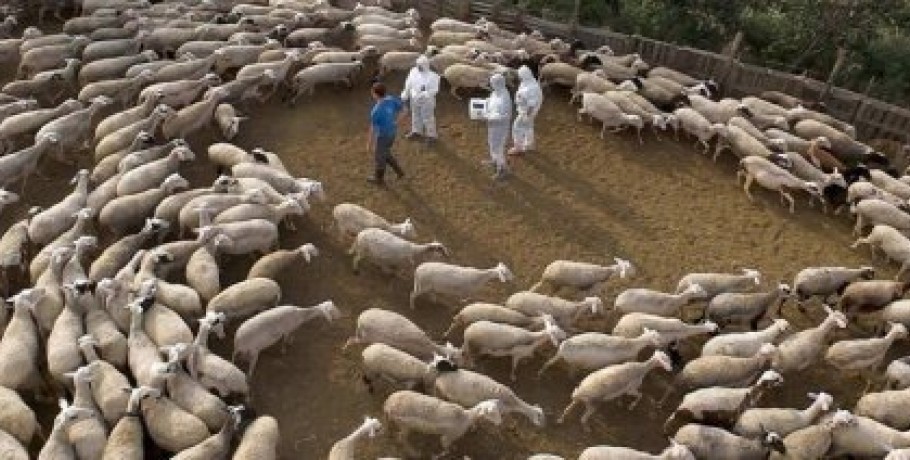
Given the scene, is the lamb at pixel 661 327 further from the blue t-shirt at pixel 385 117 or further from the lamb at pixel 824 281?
the blue t-shirt at pixel 385 117

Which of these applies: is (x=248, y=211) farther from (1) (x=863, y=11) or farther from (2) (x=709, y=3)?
(1) (x=863, y=11)

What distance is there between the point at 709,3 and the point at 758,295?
13243 mm

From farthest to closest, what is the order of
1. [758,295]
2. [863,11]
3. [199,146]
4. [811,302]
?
[863,11] < [199,146] < [811,302] < [758,295]

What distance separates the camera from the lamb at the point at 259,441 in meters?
10.9

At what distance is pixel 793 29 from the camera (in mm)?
23875

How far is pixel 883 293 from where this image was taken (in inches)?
572

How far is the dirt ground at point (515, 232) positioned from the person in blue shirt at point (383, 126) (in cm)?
49

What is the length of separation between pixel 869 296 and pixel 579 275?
15.4ft

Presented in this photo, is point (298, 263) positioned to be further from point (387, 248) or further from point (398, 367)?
point (398, 367)

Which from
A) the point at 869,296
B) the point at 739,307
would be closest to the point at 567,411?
the point at 739,307

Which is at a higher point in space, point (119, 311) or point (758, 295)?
point (758, 295)

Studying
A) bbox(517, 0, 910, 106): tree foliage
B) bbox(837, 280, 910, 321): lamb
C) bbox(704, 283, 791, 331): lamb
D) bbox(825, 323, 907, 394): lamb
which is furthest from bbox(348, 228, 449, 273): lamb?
bbox(517, 0, 910, 106): tree foliage

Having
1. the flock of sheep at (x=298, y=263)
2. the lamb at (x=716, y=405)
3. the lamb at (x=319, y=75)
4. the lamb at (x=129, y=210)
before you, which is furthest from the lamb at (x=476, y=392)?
the lamb at (x=319, y=75)

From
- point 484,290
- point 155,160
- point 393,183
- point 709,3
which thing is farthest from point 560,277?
point 709,3
